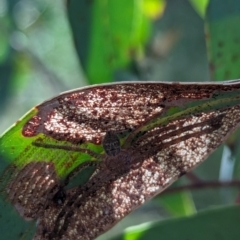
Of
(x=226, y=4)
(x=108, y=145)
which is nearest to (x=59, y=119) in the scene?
(x=108, y=145)

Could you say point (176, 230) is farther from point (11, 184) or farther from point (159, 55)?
point (159, 55)

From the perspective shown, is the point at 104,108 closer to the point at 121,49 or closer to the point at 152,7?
the point at 121,49

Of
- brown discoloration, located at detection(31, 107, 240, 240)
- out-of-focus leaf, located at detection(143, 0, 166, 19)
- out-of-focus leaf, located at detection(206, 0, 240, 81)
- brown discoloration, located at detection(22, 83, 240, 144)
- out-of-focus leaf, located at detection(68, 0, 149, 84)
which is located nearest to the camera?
brown discoloration, located at detection(22, 83, 240, 144)

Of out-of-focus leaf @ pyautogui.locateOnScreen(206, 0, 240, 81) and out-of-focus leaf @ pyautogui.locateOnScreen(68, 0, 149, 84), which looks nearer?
out-of-focus leaf @ pyautogui.locateOnScreen(206, 0, 240, 81)

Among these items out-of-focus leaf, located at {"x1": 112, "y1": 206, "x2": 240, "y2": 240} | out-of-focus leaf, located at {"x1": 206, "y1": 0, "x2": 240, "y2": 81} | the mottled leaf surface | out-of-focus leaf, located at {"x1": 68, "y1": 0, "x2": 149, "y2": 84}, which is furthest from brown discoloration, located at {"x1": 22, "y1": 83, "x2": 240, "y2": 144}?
out-of-focus leaf, located at {"x1": 68, "y1": 0, "x2": 149, "y2": 84}

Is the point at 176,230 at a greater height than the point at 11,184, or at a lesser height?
lesser

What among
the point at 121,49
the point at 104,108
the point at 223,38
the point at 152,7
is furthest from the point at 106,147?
the point at 152,7

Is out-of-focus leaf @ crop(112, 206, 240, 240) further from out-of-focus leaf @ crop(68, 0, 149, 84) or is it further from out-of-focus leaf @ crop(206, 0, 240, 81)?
out-of-focus leaf @ crop(68, 0, 149, 84)

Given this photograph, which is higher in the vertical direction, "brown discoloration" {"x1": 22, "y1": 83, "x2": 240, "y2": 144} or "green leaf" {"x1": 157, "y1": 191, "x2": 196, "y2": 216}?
"brown discoloration" {"x1": 22, "y1": 83, "x2": 240, "y2": 144}
